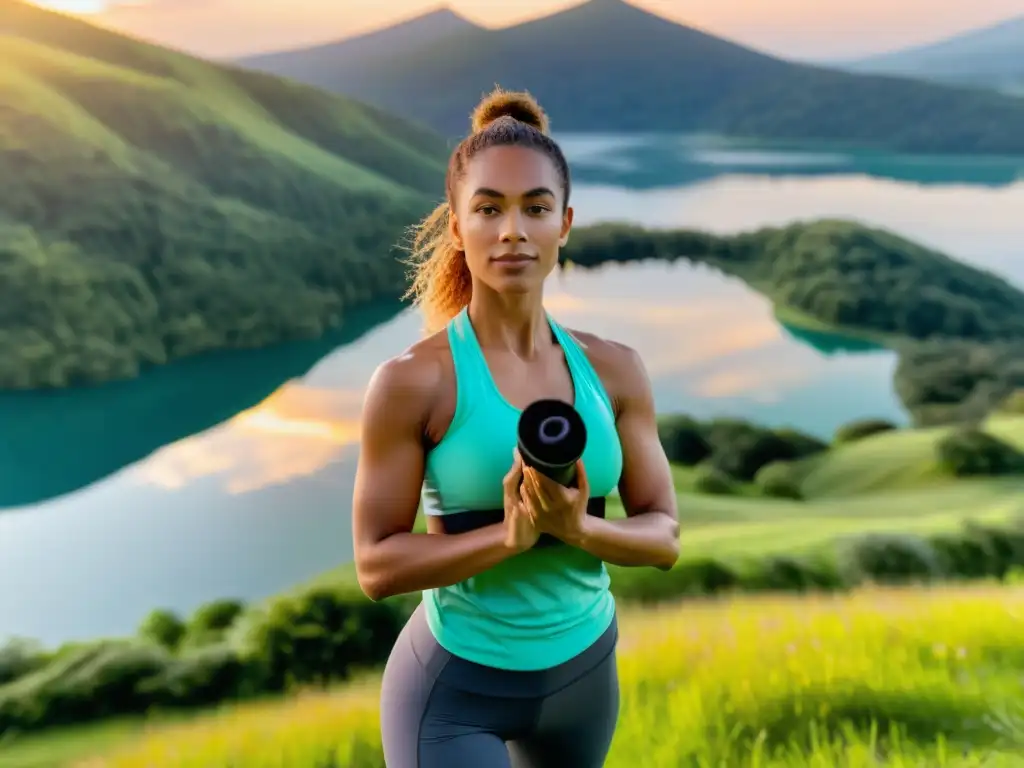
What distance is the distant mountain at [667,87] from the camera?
2408cm

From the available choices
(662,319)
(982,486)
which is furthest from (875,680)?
(662,319)

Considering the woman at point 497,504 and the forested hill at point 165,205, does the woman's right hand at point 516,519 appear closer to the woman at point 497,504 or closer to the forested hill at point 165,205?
the woman at point 497,504

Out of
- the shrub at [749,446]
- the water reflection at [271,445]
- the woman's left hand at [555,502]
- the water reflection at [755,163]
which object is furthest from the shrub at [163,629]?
the water reflection at [755,163]

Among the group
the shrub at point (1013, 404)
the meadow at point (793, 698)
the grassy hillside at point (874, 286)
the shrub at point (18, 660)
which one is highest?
the grassy hillside at point (874, 286)

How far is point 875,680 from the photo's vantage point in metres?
3.62

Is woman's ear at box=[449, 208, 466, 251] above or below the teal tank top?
above

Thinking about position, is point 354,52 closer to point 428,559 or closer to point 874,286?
point 874,286

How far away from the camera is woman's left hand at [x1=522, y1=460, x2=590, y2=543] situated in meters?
1.41

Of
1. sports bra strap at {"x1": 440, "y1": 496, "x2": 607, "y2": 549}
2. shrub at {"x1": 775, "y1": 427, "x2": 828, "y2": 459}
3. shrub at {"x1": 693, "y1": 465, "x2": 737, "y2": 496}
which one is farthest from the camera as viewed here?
shrub at {"x1": 775, "y1": 427, "x2": 828, "y2": 459}

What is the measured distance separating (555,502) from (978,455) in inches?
647

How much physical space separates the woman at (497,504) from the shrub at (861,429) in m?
19.0

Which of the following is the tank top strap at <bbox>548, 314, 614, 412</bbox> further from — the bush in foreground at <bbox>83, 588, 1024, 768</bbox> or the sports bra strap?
the bush in foreground at <bbox>83, 588, 1024, 768</bbox>

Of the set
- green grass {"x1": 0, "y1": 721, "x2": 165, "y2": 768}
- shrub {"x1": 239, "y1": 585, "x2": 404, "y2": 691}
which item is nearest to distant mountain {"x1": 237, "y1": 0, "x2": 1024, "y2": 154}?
shrub {"x1": 239, "y1": 585, "x2": 404, "y2": 691}

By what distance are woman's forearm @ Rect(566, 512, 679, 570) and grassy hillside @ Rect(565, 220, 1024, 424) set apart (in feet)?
64.2
